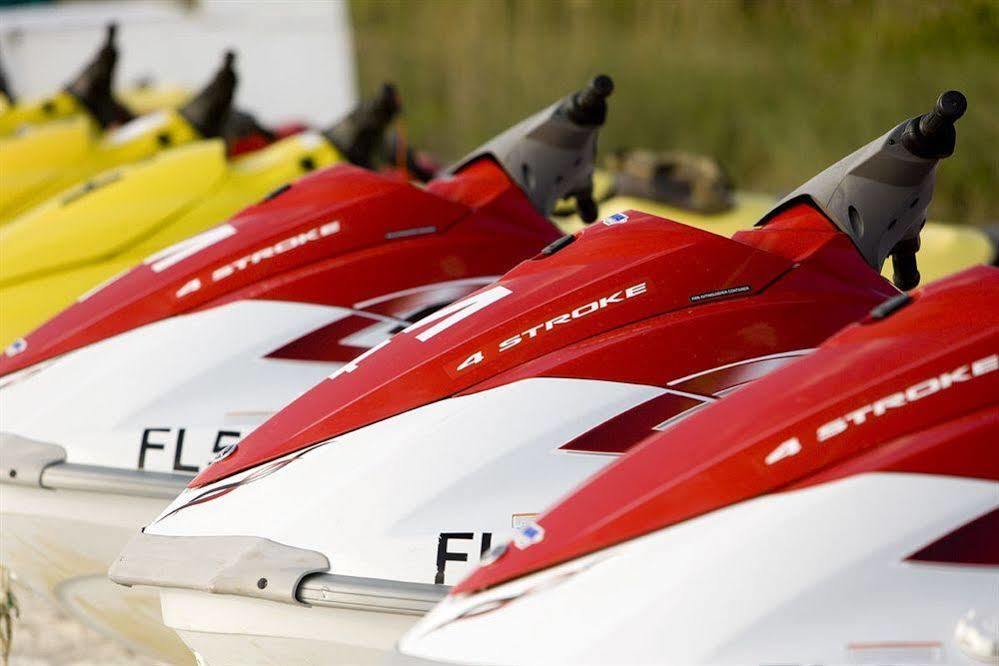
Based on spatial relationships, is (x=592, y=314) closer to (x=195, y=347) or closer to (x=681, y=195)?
(x=195, y=347)

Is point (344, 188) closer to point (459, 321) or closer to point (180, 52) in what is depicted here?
point (459, 321)

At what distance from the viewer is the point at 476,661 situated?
5.06 ft

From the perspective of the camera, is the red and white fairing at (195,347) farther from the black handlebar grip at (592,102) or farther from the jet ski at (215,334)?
the black handlebar grip at (592,102)

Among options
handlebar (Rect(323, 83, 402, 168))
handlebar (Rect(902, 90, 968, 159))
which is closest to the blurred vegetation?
handlebar (Rect(323, 83, 402, 168))

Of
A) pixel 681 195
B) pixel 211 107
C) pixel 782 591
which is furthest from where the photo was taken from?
pixel 681 195

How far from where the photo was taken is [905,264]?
221 centimetres

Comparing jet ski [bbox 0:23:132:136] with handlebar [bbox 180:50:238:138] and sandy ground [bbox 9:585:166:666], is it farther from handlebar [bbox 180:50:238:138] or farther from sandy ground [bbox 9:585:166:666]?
sandy ground [bbox 9:585:166:666]

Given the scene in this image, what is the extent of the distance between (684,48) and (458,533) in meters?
4.82

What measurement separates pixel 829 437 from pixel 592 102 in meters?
1.15

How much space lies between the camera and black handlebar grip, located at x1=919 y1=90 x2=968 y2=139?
1870 millimetres

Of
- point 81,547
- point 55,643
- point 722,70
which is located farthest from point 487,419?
point 722,70

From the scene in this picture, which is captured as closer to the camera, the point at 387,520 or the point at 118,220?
the point at 387,520

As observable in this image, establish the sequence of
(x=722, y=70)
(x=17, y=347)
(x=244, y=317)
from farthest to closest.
A: (x=722, y=70), (x=17, y=347), (x=244, y=317)

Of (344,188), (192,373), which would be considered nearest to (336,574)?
(192,373)
